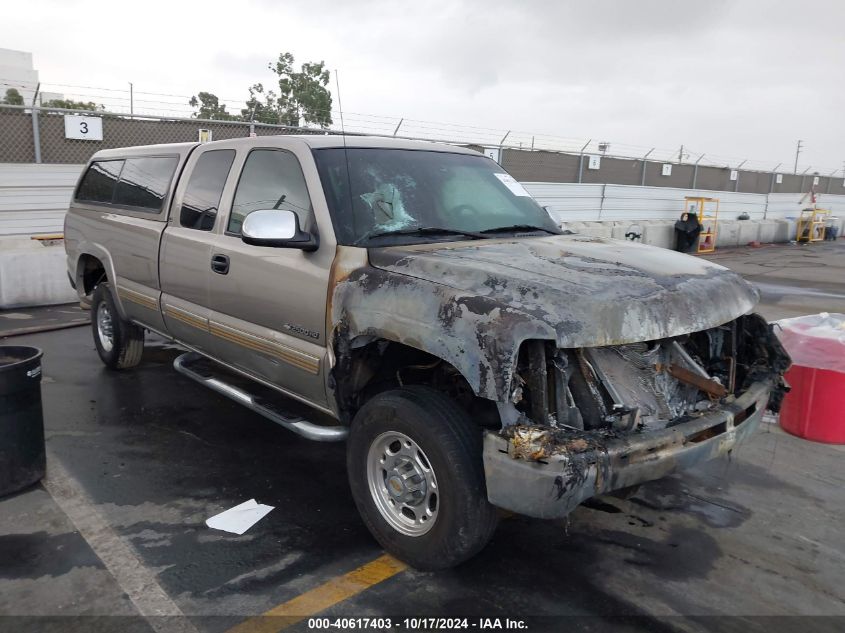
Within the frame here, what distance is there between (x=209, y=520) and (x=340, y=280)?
1.54 metres

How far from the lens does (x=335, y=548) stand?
3453mm

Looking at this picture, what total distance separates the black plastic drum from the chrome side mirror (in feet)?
5.08

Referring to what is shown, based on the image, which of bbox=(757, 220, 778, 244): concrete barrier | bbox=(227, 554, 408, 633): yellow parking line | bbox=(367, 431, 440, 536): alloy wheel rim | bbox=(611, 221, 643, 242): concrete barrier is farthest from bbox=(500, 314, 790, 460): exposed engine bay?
bbox=(757, 220, 778, 244): concrete barrier

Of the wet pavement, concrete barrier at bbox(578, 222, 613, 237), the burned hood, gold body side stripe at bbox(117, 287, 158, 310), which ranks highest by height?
the burned hood

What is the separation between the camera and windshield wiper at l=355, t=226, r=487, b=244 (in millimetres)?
3635

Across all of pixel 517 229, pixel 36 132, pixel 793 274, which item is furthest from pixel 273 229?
pixel 793 274

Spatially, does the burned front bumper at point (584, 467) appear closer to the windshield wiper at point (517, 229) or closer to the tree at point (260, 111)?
the windshield wiper at point (517, 229)

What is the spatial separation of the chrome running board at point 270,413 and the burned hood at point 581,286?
3.17 ft

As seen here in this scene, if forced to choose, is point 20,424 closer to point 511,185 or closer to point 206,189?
point 206,189

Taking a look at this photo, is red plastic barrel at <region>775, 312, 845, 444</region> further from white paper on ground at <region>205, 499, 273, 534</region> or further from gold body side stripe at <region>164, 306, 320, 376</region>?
white paper on ground at <region>205, 499, 273, 534</region>

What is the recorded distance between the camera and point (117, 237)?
18.6 ft

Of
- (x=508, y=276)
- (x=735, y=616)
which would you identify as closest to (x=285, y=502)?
(x=508, y=276)

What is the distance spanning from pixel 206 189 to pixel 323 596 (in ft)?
9.67

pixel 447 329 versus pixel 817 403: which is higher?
pixel 447 329
